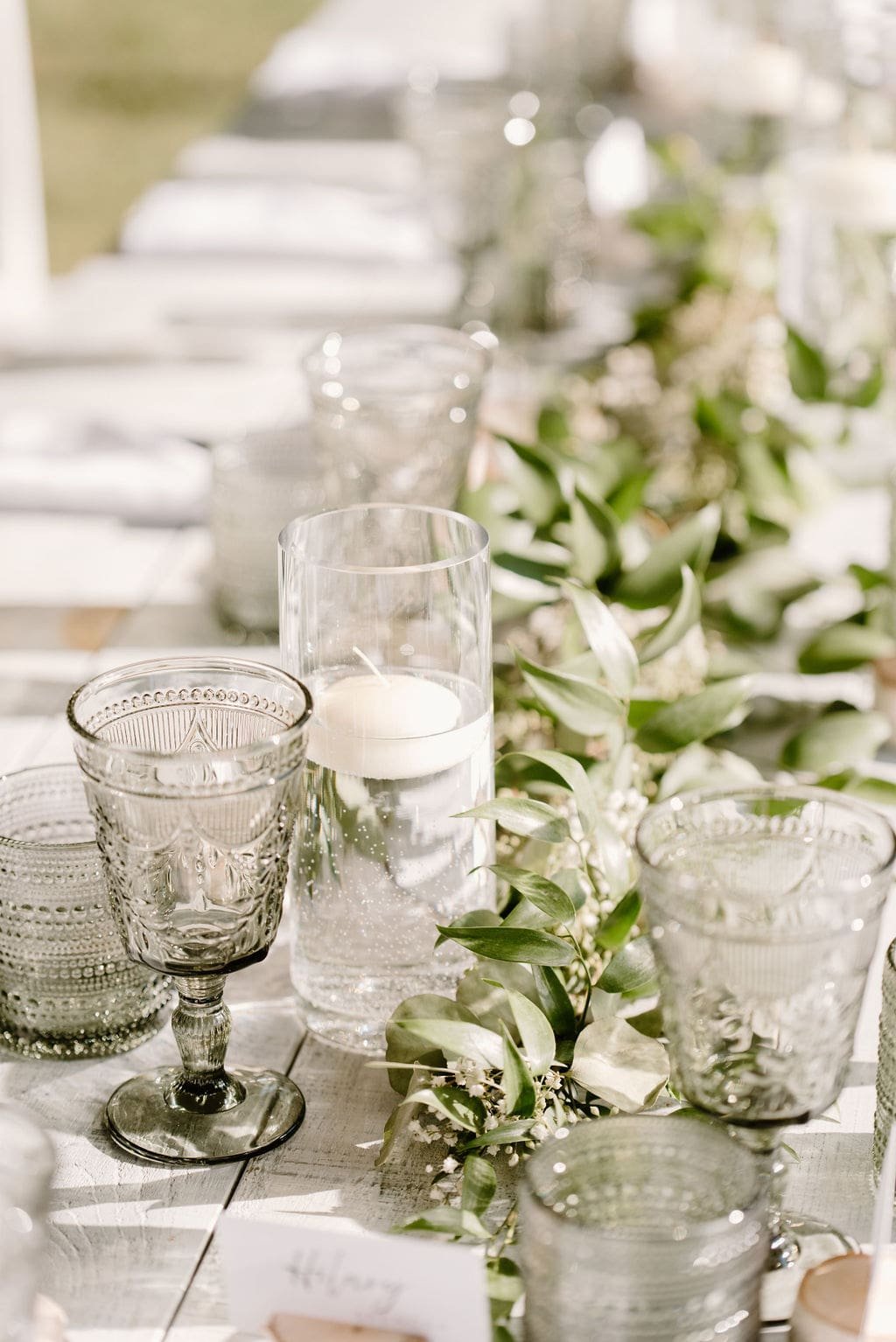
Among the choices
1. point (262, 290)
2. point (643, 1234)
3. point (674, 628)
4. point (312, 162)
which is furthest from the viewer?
point (312, 162)

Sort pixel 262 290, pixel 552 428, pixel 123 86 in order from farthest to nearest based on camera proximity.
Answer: pixel 123 86 → pixel 262 290 → pixel 552 428

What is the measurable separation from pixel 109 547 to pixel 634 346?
0.69m

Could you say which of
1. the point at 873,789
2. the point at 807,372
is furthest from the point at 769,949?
the point at 807,372

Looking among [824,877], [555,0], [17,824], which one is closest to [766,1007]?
[824,877]

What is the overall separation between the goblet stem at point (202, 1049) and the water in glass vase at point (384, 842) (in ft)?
0.22

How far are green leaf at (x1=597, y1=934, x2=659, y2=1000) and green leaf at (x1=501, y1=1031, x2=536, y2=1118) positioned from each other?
62mm

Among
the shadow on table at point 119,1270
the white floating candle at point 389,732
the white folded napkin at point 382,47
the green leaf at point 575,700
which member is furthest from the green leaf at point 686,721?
the white folded napkin at point 382,47

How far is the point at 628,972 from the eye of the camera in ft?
2.30

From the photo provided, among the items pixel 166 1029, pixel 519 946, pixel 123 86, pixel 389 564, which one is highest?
pixel 123 86

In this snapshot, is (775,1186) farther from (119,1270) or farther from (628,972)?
(119,1270)

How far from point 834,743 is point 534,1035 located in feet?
1.45

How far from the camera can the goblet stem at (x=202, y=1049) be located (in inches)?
27.8

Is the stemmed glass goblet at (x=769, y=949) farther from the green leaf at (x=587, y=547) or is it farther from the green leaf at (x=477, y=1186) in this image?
the green leaf at (x=587, y=547)

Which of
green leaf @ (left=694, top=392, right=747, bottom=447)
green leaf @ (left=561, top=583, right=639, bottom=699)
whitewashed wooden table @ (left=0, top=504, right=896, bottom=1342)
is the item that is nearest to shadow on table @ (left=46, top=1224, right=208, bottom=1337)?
whitewashed wooden table @ (left=0, top=504, right=896, bottom=1342)
